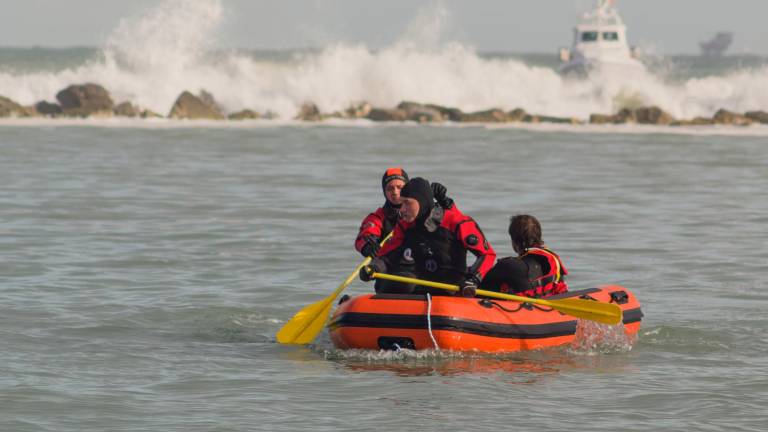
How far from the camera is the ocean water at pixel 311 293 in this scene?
8.46 metres

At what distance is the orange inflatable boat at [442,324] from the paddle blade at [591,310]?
12 cm

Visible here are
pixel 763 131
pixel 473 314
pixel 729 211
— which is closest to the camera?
pixel 473 314

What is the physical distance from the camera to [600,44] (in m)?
57.7

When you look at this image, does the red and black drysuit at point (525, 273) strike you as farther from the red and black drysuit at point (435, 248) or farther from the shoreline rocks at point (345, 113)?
the shoreline rocks at point (345, 113)

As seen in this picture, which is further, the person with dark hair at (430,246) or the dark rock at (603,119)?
the dark rock at (603,119)

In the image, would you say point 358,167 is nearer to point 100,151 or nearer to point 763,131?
point 100,151

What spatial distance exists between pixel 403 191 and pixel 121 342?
2.37m

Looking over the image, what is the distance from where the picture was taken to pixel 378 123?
147ft

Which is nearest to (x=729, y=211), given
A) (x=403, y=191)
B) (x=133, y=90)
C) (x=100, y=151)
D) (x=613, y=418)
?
(x=403, y=191)

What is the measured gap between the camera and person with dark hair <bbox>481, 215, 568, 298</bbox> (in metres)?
10.2

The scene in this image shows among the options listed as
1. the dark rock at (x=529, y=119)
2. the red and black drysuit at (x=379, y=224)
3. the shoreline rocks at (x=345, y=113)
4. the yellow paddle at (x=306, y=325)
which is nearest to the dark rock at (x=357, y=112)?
the shoreline rocks at (x=345, y=113)

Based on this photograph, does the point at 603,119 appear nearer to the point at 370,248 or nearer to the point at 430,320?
the point at 370,248

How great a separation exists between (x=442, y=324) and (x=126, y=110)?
122 feet

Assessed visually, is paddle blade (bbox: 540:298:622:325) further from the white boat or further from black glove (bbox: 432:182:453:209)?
the white boat
